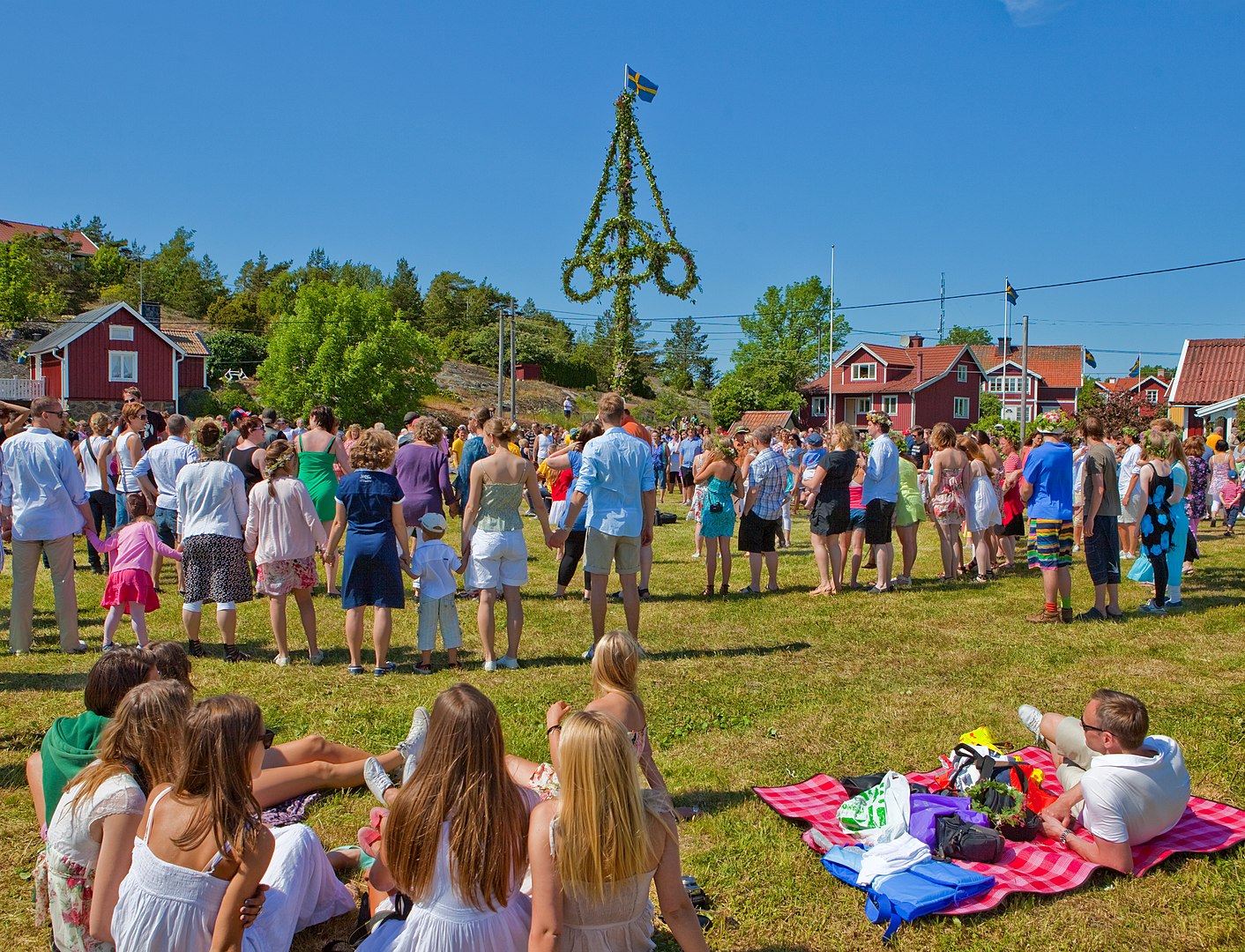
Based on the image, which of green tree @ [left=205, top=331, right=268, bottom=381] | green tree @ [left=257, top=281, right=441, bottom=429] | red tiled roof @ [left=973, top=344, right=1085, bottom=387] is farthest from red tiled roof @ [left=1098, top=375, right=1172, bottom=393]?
green tree @ [left=205, top=331, right=268, bottom=381]

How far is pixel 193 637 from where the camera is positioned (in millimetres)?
7184

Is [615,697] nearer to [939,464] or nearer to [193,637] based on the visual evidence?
[193,637]

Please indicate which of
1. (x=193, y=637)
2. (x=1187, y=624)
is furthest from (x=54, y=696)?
(x=1187, y=624)

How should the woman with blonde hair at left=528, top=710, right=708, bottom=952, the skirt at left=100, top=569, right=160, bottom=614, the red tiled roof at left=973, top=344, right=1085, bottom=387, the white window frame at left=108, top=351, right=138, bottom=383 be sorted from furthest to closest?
the red tiled roof at left=973, top=344, right=1085, bottom=387, the white window frame at left=108, top=351, right=138, bottom=383, the skirt at left=100, top=569, right=160, bottom=614, the woman with blonde hair at left=528, top=710, right=708, bottom=952

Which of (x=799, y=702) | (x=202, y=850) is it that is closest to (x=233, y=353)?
(x=799, y=702)

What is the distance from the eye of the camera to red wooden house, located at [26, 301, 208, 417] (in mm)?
39781

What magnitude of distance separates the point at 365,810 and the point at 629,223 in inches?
564

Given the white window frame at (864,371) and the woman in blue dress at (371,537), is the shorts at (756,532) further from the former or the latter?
the white window frame at (864,371)

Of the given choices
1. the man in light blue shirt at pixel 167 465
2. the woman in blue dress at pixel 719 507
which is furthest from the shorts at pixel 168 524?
the woman in blue dress at pixel 719 507

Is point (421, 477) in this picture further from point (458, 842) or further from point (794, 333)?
point (794, 333)

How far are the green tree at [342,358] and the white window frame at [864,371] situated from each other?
27828 mm

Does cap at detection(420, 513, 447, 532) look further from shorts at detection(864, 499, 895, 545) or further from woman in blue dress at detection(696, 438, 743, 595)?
shorts at detection(864, 499, 895, 545)

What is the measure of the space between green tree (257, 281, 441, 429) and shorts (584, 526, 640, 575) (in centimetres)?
4119

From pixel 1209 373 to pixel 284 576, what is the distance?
35024 mm
